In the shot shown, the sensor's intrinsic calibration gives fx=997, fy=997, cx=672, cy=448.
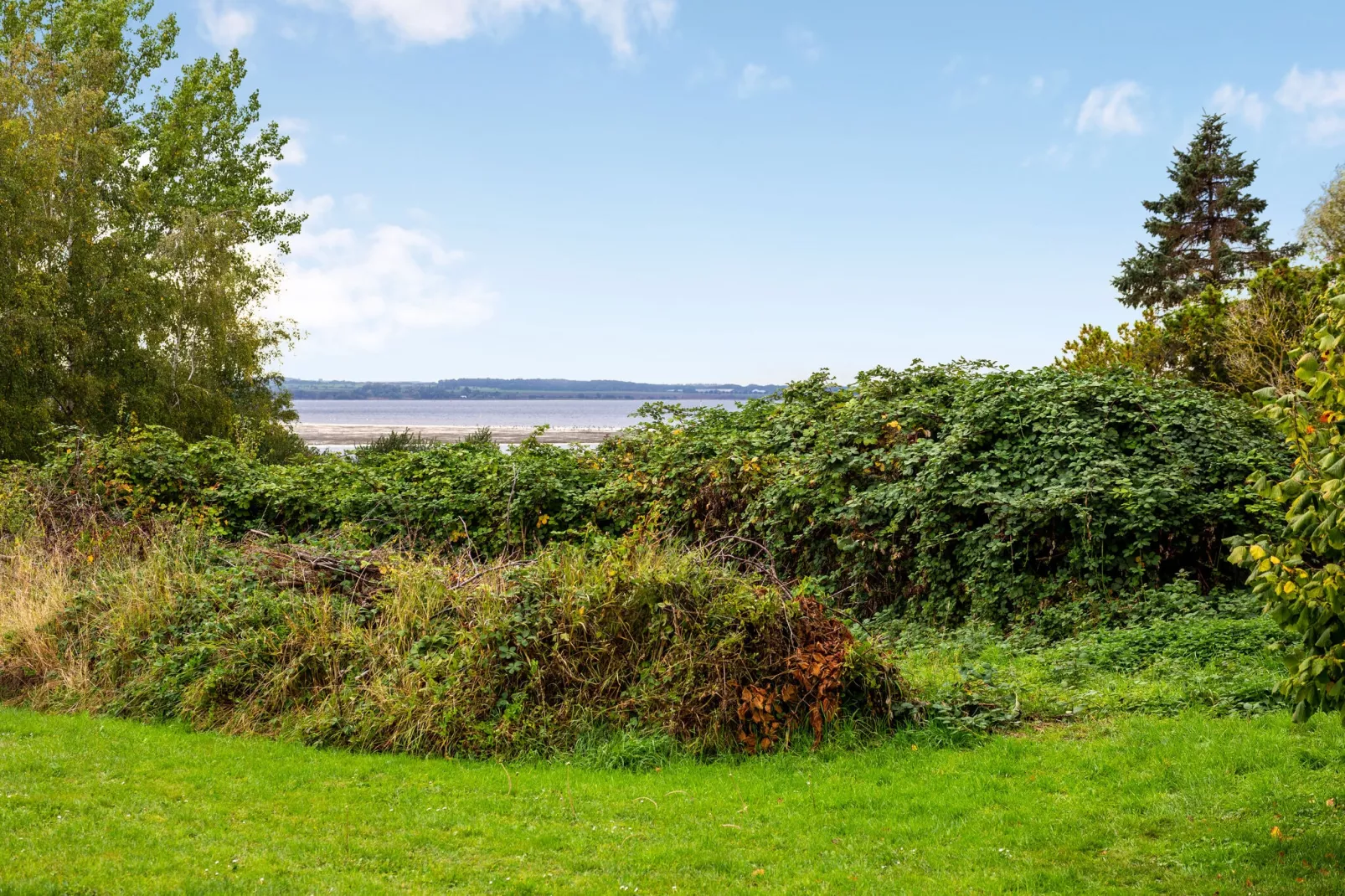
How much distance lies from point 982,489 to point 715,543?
117 inches

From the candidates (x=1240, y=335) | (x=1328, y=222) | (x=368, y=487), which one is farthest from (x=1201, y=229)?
(x=368, y=487)

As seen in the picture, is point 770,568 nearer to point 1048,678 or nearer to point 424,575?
point 1048,678

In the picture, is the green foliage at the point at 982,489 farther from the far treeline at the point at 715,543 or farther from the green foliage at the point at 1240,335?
the green foliage at the point at 1240,335

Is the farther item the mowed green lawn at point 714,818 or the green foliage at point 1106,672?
the green foliage at point 1106,672

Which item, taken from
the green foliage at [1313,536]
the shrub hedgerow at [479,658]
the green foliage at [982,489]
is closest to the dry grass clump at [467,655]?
the shrub hedgerow at [479,658]

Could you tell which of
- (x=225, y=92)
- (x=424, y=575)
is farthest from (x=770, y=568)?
(x=225, y=92)

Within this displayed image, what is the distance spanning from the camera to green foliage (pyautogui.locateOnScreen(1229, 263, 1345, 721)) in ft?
11.8

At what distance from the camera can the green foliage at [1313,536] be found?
11.8 ft

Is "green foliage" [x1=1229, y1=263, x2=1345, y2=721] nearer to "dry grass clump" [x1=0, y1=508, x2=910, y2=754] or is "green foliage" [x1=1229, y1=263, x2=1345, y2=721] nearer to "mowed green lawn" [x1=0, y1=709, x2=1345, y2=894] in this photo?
"mowed green lawn" [x1=0, y1=709, x2=1345, y2=894]

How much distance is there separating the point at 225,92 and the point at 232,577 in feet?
107

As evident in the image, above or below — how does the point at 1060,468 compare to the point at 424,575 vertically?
above

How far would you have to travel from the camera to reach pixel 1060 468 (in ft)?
30.5

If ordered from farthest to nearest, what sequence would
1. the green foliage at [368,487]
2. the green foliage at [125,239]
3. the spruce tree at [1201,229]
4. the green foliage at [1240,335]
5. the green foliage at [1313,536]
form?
the spruce tree at [1201,229]
the green foliage at [125,239]
the green foliage at [1240,335]
the green foliage at [368,487]
the green foliage at [1313,536]

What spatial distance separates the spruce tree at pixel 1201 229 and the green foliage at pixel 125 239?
30756 millimetres
